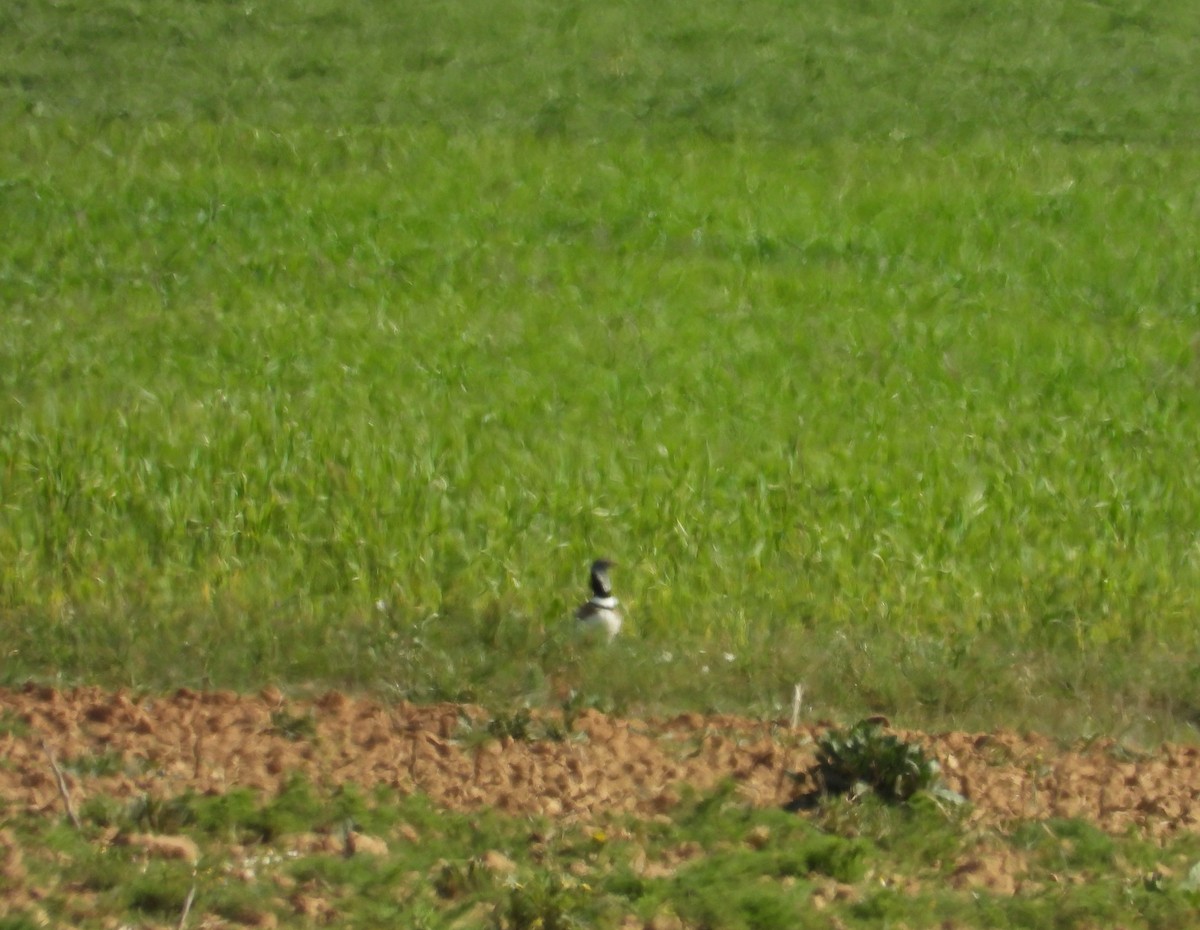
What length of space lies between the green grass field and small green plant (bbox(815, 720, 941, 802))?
3.42 ft

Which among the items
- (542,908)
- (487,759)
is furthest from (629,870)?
(487,759)

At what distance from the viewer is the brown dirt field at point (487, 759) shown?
18.9 ft

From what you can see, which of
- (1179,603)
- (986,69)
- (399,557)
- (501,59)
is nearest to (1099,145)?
(986,69)

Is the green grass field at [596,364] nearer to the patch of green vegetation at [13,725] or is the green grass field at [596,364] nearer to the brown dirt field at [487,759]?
the brown dirt field at [487,759]

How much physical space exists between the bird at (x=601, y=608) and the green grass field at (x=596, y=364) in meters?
0.12

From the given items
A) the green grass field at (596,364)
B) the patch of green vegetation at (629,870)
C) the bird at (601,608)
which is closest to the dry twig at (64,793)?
the patch of green vegetation at (629,870)

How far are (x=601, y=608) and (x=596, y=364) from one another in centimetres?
396

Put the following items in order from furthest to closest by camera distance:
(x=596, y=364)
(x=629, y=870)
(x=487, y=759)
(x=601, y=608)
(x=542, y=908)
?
(x=596, y=364)
(x=601, y=608)
(x=487, y=759)
(x=629, y=870)
(x=542, y=908)

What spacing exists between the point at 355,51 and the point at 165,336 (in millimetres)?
8491

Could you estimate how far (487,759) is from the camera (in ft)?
19.7

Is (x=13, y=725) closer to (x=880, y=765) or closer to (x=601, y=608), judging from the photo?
(x=601, y=608)

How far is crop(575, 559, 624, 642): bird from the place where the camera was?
278 inches

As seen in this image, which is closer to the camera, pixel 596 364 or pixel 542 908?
pixel 542 908

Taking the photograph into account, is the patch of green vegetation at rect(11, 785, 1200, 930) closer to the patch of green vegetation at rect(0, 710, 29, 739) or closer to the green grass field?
the patch of green vegetation at rect(0, 710, 29, 739)
